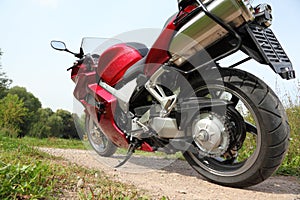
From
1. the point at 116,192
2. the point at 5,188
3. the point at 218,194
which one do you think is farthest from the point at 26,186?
the point at 218,194

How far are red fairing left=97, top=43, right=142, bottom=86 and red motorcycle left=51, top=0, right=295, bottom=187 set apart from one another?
0.01 meters

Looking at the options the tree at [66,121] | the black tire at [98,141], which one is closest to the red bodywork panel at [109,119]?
the black tire at [98,141]

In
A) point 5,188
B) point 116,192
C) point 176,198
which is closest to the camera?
point 5,188

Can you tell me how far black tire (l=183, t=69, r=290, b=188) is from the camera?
1976 millimetres

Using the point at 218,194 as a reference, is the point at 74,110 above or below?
above

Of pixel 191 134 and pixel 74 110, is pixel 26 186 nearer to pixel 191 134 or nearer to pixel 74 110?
pixel 191 134

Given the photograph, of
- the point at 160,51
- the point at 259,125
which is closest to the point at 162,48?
the point at 160,51

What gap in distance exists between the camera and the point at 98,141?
399cm

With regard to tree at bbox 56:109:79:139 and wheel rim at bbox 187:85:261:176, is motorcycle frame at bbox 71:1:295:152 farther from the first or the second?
tree at bbox 56:109:79:139

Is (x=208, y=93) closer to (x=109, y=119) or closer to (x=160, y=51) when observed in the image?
(x=160, y=51)

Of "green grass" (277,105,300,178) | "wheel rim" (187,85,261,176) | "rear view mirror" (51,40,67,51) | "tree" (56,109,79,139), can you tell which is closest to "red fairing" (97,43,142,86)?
"wheel rim" (187,85,261,176)

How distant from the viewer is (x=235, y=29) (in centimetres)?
205

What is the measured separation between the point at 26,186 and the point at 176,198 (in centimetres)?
94

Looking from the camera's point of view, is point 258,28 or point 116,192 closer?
point 116,192
